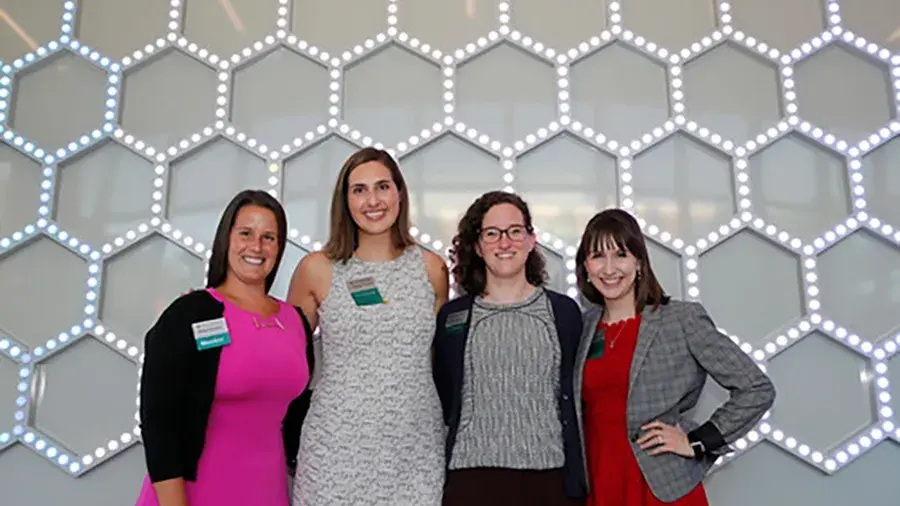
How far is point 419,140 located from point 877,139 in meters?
1.10

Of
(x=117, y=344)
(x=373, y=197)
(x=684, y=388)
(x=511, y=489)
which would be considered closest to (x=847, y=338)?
(x=684, y=388)

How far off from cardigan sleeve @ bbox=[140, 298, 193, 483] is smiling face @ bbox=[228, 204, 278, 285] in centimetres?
18

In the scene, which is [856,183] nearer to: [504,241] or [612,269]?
[612,269]

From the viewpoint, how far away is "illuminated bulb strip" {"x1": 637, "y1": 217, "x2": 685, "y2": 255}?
1.59 metres

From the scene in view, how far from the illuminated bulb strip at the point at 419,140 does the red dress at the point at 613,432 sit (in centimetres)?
65

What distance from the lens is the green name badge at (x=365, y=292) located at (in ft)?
4.24

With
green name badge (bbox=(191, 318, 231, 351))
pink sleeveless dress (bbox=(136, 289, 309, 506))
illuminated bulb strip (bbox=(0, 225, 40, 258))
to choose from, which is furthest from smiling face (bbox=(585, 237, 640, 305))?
illuminated bulb strip (bbox=(0, 225, 40, 258))

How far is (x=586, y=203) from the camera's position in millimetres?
1614

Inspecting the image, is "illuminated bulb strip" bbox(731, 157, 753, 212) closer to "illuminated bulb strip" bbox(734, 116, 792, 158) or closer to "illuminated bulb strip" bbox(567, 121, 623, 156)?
"illuminated bulb strip" bbox(734, 116, 792, 158)

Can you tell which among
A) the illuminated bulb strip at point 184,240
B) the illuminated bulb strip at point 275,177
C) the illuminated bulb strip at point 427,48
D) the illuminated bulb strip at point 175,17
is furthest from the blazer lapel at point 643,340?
the illuminated bulb strip at point 175,17

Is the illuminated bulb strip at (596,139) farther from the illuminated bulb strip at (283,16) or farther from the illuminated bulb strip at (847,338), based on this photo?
the illuminated bulb strip at (283,16)

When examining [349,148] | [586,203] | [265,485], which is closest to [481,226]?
[586,203]

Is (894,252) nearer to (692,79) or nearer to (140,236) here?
(692,79)

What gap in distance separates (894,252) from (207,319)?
5.00 feet
